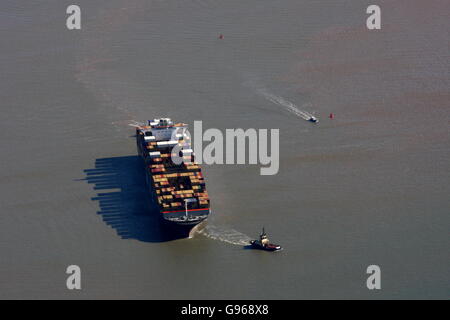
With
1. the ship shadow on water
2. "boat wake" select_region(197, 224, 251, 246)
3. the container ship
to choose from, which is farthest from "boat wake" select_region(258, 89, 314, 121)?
"boat wake" select_region(197, 224, 251, 246)

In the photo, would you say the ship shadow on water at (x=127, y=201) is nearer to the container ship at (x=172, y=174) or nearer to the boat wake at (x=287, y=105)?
the container ship at (x=172, y=174)

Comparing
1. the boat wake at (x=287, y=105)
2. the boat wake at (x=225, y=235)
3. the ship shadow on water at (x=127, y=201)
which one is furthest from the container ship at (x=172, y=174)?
the boat wake at (x=287, y=105)

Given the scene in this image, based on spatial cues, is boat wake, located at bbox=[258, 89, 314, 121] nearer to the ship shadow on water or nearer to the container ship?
the container ship

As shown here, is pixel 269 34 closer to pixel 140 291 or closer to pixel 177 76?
pixel 177 76

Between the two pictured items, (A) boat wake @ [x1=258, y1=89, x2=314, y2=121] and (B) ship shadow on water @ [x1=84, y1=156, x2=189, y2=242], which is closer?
(B) ship shadow on water @ [x1=84, y1=156, x2=189, y2=242]

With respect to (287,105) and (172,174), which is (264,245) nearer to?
(172,174)

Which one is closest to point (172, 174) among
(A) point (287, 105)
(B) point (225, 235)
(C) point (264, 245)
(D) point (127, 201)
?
(D) point (127, 201)
